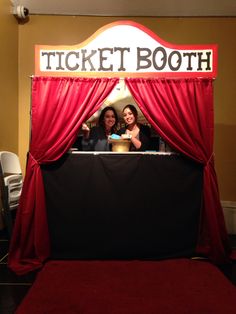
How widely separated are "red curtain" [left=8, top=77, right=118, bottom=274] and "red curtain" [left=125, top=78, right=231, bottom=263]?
1.50 ft

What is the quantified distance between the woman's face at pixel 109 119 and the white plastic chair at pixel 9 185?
106cm

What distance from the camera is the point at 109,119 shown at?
3.46m

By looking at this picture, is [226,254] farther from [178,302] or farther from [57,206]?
[57,206]

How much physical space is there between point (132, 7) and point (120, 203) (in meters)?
2.56

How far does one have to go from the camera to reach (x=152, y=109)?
2.71 m

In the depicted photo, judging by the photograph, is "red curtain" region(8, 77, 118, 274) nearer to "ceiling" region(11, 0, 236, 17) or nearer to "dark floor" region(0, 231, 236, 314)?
"dark floor" region(0, 231, 236, 314)

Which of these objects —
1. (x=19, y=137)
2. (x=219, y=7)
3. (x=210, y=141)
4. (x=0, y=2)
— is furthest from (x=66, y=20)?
(x=210, y=141)

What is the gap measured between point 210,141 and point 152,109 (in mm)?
562

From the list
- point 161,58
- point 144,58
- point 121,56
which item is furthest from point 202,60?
point 121,56

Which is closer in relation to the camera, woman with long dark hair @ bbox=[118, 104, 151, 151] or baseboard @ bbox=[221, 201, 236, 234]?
woman with long dark hair @ bbox=[118, 104, 151, 151]

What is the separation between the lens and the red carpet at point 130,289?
6.42 ft

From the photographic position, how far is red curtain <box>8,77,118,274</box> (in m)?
2.65

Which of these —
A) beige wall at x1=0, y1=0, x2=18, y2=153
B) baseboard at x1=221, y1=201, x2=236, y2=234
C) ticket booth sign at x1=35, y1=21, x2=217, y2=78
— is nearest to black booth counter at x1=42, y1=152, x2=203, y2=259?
ticket booth sign at x1=35, y1=21, x2=217, y2=78

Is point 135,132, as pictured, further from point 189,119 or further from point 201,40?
point 201,40
